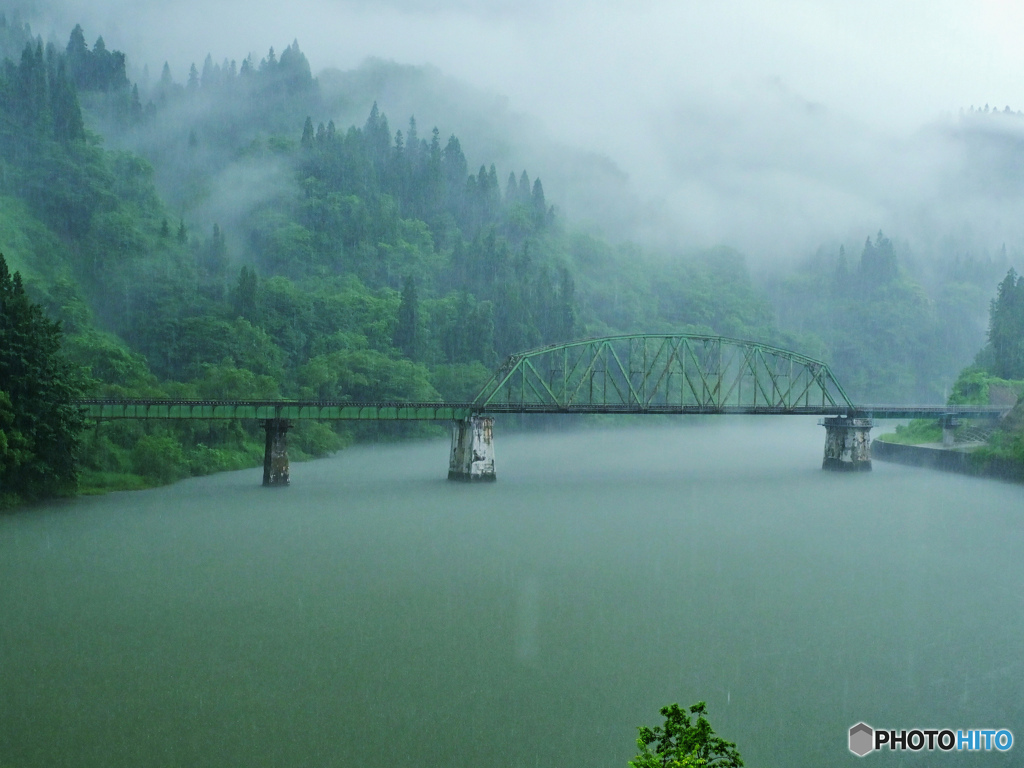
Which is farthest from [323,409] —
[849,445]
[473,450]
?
[849,445]

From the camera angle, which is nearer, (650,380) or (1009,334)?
(1009,334)

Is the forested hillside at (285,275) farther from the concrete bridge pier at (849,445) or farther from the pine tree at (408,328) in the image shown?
the concrete bridge pier at (849,445)

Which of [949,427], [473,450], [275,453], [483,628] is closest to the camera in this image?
[483,628]

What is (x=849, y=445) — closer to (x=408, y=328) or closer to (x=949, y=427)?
(x=949, y=427)

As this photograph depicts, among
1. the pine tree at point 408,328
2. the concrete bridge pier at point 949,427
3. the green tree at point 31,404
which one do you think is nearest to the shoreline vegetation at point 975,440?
the concrete bridge pier at point 949,427

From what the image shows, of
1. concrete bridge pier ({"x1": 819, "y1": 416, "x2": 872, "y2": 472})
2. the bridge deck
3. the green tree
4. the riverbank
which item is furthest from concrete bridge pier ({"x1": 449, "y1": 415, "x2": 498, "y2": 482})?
the riverbank

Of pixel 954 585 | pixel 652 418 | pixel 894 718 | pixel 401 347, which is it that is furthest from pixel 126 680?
pixel 652 418
